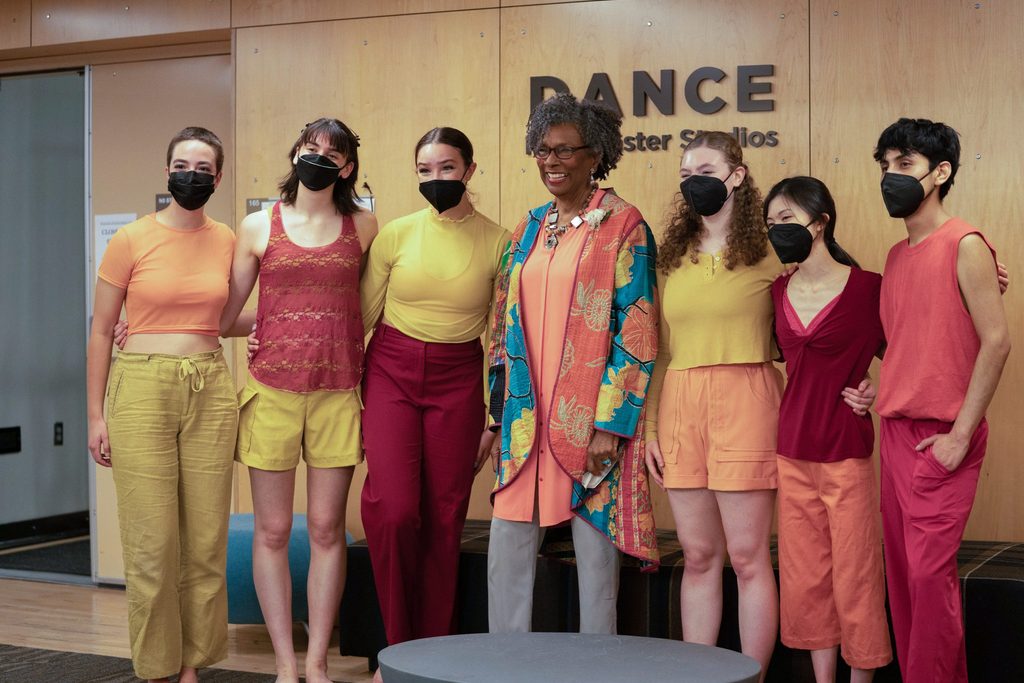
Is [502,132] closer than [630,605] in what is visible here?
No

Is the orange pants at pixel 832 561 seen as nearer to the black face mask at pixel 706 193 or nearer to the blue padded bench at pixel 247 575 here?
the black face mask at pixel 706 193

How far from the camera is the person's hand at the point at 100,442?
3535mm

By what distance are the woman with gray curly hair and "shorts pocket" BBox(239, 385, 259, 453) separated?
0.80 m

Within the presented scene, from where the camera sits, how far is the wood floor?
4211 millimetres

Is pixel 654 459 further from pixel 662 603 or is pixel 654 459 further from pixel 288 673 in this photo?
pixel 288 673

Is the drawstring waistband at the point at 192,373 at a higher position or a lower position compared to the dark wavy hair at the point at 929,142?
lower

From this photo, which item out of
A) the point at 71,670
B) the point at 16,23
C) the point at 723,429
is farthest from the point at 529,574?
the point at 16,23

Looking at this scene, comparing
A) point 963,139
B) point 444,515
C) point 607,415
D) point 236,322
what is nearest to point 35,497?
point 236,322

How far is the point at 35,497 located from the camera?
6.91m

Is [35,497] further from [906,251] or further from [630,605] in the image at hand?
[906,251]

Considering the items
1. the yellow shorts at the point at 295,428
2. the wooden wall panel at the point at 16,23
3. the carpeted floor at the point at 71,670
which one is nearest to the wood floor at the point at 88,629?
the carpeted floor at the point at 71,670

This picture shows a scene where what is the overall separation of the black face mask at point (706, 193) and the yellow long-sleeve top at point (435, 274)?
0.67 meters

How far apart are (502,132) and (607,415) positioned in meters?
1.80

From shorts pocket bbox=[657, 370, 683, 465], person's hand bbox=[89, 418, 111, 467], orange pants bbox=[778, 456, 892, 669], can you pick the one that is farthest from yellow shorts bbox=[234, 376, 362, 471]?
orange pants bbox=[778, 456, 892, 669]
